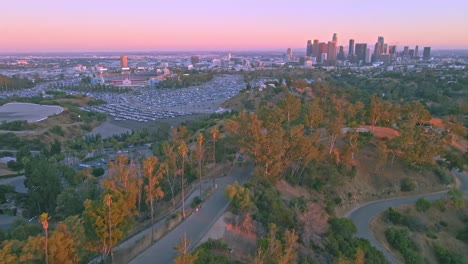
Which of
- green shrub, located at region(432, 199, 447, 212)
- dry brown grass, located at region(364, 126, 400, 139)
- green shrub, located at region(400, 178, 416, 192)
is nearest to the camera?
green shrub, located at region(432, 199, 447, 212)

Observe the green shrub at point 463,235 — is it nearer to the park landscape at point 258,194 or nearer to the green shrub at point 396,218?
the park landscape at point 258,194

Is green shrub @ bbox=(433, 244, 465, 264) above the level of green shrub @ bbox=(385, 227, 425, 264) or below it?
below

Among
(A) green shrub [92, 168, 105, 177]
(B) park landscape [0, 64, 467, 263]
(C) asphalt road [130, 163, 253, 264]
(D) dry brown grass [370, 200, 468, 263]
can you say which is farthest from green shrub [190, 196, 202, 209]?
(A) green shrub [92, 168, 105, 177]

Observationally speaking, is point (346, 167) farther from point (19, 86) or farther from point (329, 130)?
point (19, 86)

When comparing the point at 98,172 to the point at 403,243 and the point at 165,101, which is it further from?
the point at 165,101

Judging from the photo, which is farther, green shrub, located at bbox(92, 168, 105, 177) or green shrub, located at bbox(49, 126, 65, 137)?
green shrub, located at bbox(49, 126, 65, 137)

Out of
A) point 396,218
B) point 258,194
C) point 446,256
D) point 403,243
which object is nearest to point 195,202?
point 258,194

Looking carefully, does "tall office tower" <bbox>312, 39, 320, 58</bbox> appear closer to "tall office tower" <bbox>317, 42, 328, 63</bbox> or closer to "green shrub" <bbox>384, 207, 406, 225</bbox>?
"tall office tower" <bbox>317, 42, 328, 63</bbox>
